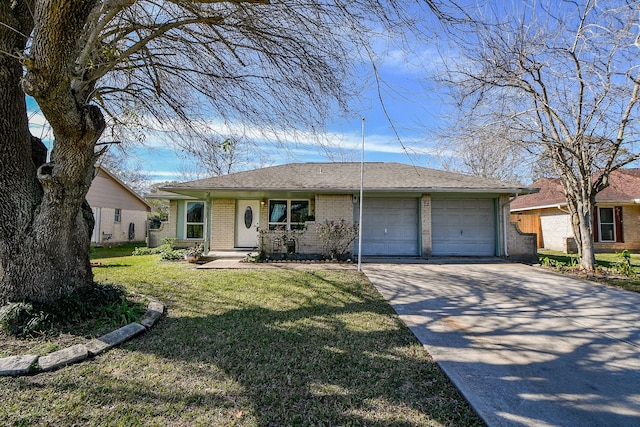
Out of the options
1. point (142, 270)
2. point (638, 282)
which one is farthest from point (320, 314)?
point (638, 282)

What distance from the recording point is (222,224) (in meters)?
13.7

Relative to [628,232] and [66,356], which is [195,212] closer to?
[66,356]

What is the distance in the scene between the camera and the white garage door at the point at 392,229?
12.3 metres

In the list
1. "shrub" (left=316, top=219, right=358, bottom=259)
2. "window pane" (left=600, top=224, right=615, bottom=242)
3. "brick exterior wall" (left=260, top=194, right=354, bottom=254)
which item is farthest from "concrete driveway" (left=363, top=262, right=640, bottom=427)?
"window pane" (left=600, top=224, right=615, bottom=242)

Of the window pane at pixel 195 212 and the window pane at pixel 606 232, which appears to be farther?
the window pane at pixel 606 232

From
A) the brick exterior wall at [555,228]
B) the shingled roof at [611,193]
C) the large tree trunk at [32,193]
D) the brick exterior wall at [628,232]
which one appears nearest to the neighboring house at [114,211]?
the large tree trunk at [32,193]

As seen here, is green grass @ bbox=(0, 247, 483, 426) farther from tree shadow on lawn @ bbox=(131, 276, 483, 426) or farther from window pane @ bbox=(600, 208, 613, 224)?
window pane @ bbox=(600, 208, 613, 224)

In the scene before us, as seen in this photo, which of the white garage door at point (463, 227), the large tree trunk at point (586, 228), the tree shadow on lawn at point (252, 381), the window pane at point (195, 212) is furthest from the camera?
the window pane at point (195, 212)

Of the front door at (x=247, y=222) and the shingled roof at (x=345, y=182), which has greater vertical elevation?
the shingled roof at (x=345, y=182)

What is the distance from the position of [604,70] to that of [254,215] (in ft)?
40.3

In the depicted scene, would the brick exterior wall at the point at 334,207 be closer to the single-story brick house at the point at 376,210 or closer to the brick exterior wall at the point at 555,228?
the single-story brick house at the point at 376,210

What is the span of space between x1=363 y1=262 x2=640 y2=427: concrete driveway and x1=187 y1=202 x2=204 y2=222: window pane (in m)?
10.5

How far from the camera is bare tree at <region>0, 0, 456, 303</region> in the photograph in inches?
138

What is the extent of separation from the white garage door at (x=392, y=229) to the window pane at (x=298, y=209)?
2621 mm
